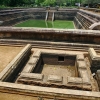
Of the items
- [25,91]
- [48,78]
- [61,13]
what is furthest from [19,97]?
[61,13]

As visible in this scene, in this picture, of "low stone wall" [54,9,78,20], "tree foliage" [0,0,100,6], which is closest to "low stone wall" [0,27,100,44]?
"low stone wall" [54,9,78,20]

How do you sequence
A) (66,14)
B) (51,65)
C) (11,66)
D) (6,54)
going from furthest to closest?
(66,14)
(51,65)
(6,54)
(11,66)

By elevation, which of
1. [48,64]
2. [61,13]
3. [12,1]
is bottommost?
[48,64]

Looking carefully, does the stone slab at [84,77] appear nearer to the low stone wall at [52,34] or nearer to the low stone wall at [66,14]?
the low stone wall at [52,34]

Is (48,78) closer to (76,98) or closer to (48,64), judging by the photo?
(76,98)

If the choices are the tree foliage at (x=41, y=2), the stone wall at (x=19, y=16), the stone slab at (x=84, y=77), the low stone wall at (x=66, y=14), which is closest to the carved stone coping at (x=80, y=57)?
the stone slab at (x=84, y=77)

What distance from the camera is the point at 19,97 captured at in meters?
3.02

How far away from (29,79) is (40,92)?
835 millimetres

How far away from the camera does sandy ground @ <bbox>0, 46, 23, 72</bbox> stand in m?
4.53

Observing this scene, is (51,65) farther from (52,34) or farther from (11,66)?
(11,66)

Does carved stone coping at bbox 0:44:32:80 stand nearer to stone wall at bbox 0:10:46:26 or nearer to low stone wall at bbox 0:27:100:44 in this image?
low stone wall at bbox 0:27:100:44

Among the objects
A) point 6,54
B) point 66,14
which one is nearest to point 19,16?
point 66,14

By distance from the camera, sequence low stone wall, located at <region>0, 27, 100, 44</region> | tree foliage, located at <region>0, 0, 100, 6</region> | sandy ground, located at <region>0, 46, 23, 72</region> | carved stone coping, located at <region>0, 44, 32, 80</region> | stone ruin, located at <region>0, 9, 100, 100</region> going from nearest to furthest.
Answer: stone ruin, located at <region>0, 9, 100, 100</region> < carved stone coping, located at <region>0, 44, 32, 80</region> < sandy ground, located at <region>0, 46, 23, 72</region> < low stone wall, located at <region>0, 27, 100, 44</region> < tree foliage, located at <region>0, 0, 100, 6</region>

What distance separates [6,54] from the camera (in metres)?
5.16
